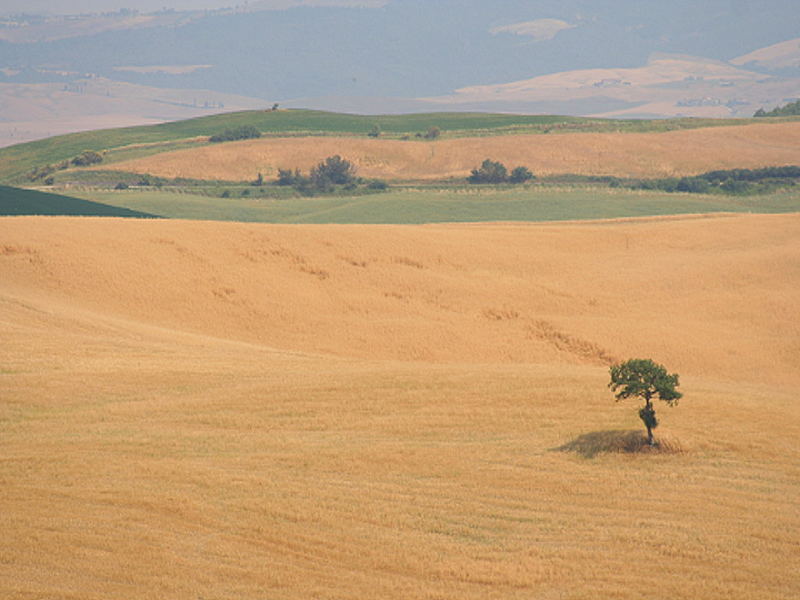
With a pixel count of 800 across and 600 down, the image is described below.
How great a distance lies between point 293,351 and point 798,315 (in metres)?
24.7

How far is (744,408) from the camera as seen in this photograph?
29172mm

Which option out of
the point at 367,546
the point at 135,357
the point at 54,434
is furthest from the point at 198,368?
the point at 367,546

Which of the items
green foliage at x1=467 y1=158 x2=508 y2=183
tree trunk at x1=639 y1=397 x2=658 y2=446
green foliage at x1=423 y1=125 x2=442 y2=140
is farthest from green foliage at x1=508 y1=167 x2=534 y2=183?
tree trunk at x1=639 y1=397 x2=658 y2=446

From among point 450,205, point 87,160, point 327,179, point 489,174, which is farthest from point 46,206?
point 87,160

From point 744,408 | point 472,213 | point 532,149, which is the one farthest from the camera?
point 532,149

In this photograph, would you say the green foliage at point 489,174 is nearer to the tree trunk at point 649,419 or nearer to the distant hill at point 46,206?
the distant hill at point 46,206

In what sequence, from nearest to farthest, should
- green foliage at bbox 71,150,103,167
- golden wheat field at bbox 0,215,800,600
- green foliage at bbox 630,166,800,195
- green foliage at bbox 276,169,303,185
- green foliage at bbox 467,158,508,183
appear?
golden wheat field at bbox 0,215,800,600 → green foliage at bbox 630,166,800,195 → green foliage at bbox 467,158,508,183 → green foliage at bbox 276,169,303,185 → green foliage at bbox 71,150,103,167

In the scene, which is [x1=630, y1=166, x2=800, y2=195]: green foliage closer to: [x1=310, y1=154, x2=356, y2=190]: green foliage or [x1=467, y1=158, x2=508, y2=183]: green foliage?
[x1=467, y1=158, x2=508, y2=183]: green foliage

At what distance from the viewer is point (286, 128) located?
Result: 15750 cm

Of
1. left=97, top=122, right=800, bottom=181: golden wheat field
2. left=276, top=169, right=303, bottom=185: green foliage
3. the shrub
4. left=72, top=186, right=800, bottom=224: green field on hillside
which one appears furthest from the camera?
left=97, top=122, right=800, bottom=181: golden wheat field

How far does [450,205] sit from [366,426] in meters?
69.9

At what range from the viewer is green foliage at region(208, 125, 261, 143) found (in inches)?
5630

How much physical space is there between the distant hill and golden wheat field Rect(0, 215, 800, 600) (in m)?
15.5

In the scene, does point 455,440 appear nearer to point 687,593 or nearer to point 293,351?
point 687,593
